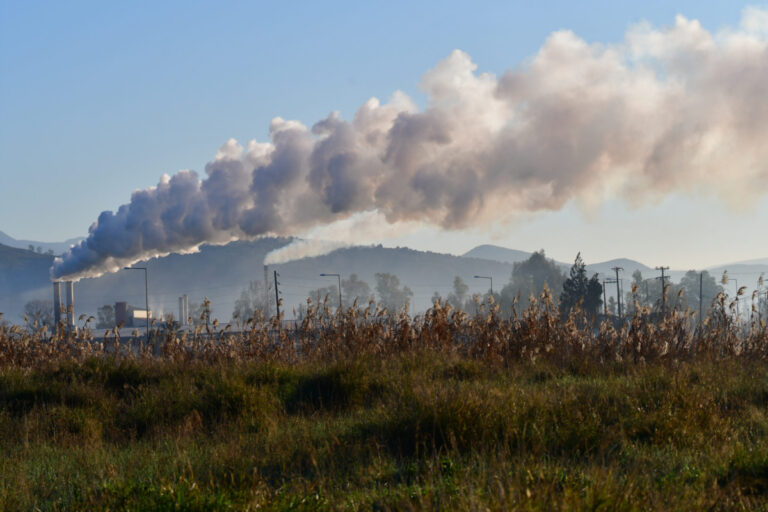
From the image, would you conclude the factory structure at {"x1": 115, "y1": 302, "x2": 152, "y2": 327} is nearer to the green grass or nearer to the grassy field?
the grassy field

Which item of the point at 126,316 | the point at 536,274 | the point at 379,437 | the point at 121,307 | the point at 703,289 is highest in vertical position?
the point at 536,274

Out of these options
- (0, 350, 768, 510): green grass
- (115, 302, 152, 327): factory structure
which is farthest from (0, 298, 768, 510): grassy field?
(115, 302, 152, 327): factory structure

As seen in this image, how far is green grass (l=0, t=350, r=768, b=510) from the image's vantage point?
4.64m

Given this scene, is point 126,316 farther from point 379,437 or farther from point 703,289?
point 703,289

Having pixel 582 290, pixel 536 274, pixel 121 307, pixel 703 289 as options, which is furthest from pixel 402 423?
pixel 703 289

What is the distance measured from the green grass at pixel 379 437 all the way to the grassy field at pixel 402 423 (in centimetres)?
3

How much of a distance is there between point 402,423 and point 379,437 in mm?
243

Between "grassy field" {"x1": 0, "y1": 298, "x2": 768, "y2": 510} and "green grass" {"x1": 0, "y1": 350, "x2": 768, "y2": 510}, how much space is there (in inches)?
1.1

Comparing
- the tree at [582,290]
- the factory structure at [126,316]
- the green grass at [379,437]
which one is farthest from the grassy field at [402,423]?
the factory structure at [126,316]

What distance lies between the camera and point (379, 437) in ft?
21.5

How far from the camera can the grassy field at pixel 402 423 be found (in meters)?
4.72

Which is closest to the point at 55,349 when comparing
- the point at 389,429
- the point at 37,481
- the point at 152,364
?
the point at 152,364

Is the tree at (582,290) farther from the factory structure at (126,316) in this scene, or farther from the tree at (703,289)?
the tree at (703,289)

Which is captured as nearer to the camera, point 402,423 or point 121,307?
point 402,423
